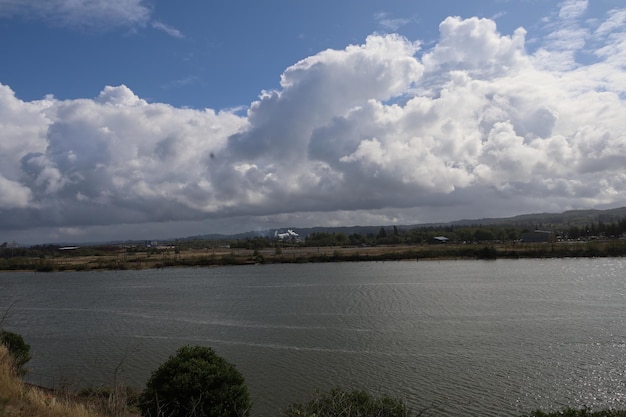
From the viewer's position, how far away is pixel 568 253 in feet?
318

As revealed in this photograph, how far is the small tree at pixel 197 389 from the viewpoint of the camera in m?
12.4

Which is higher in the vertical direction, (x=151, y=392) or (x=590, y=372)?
(x=151, y=392)

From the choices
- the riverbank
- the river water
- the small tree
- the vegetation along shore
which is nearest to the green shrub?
the river water

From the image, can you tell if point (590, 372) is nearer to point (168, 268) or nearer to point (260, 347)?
point (260, 347)

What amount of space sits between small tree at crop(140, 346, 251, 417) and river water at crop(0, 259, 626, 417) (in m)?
2.88

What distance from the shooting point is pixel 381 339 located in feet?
94.1

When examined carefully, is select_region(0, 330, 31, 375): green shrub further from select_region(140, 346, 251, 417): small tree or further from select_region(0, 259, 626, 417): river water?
select_region(140, 346, 251, 417): small tree

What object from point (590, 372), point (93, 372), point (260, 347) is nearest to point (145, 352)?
point (93, 372)

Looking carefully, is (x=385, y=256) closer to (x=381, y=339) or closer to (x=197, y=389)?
(x=381, y=339)

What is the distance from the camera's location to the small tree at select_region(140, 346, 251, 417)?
40.8 ft

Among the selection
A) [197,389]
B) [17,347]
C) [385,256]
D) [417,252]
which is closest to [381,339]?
[197,389]

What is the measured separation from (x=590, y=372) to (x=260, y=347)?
16.7 meters

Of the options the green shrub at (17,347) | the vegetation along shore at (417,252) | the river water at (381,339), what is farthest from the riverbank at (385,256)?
the green shrub at (17,347)

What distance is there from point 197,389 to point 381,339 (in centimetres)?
1797
